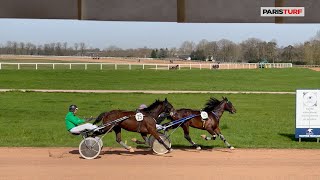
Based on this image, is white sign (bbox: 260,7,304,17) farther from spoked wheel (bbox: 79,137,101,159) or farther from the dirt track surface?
spoked wheel (bbox: 79,137,101,159)

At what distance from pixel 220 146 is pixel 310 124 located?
2765 millimetres

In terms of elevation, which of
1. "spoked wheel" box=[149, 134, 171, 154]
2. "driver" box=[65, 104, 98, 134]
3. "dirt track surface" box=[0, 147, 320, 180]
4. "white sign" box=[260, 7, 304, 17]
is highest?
"white sign" box=[260, 7, 304, 17]

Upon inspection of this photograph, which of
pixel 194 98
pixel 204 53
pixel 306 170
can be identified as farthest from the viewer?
pixel 194 98

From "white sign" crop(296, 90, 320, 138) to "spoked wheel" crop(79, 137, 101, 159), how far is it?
6.32m

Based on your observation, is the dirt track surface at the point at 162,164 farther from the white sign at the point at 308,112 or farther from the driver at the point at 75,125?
the white sign at the point at 308,112

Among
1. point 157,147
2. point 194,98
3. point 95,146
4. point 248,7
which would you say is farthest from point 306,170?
point 194,98

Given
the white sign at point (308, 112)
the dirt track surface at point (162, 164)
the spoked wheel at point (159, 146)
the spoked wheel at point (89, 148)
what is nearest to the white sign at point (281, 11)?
the dirt track surface at point (162, 164)

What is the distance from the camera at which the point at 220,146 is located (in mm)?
14664

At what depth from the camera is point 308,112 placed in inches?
581

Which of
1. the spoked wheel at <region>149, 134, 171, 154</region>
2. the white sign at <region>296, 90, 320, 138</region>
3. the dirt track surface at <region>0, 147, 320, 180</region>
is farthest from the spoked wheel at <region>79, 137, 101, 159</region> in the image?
the white sign at <region>296, 90, 320, 138</region>

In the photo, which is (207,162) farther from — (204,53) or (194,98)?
(194,98)

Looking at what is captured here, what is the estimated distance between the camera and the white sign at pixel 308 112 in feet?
48.3

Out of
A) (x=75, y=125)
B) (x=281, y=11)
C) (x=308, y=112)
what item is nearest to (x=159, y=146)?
(x=75, y=125)

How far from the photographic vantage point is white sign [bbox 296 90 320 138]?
579 inches
